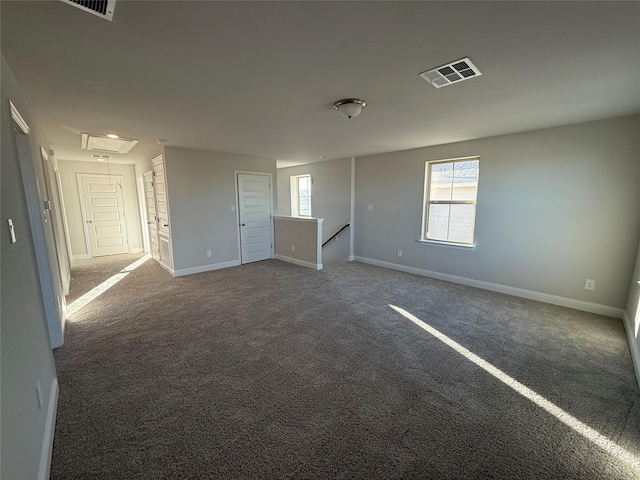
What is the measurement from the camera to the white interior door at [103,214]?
20.8 ft

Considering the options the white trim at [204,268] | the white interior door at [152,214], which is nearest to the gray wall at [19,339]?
the white trim at [204,268]

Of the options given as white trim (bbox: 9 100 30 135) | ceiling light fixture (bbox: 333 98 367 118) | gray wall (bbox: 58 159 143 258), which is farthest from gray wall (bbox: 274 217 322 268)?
gray wall (bbox: 58 159 143 258)

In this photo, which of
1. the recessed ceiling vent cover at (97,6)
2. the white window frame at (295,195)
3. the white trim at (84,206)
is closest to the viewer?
the recessed ceiling vent cover at (97,6)

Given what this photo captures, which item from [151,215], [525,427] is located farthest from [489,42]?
[151,215]

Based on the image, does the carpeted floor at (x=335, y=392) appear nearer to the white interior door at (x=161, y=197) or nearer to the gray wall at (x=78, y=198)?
the white interior door at (x=161, y=197)

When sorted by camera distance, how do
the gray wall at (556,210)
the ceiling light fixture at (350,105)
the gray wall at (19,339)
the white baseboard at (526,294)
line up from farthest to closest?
the white baseboard at (526,294) < the gray wall at (556,210) < the ceiling light fixture at (350,105) < the gray wall at (19,339)

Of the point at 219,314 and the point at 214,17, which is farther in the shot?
the point at 219,314

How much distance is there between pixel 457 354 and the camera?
2.44 meters

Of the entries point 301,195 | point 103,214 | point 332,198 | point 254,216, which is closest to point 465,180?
point 332,198

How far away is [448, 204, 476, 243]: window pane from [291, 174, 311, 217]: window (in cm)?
377

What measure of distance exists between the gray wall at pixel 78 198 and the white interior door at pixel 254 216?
3435 mm

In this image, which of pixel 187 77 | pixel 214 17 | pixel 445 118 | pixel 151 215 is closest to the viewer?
pixel 214 17

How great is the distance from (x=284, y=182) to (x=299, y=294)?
4.73 meters

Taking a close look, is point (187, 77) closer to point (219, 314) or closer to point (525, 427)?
point (219, 314)
